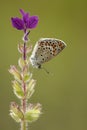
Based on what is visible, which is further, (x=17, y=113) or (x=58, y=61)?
(x=58, y=61)

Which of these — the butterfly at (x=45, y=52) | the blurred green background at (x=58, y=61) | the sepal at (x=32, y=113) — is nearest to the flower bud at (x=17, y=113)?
the sepal at (x=32, y=113)

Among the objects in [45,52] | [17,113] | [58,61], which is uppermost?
[58,61]

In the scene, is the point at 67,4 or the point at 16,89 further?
the point at 67,4

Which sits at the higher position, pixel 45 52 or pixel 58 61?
pixel 58 61

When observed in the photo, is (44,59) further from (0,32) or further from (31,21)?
(0,32)

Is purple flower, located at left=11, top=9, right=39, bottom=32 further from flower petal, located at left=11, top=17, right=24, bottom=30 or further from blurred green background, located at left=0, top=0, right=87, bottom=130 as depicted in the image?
blurred green background, located at left=0, top=0, right=87, bottom=130

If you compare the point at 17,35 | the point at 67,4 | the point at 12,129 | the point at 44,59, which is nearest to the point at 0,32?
the point at 17,35

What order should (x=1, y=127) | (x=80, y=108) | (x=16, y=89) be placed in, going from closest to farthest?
(x=16, y=89) < (x=1, y=127) < (x=80, y=108)

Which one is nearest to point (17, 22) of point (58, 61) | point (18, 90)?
point (18, 90)

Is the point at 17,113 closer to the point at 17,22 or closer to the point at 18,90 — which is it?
the point at 18,90
